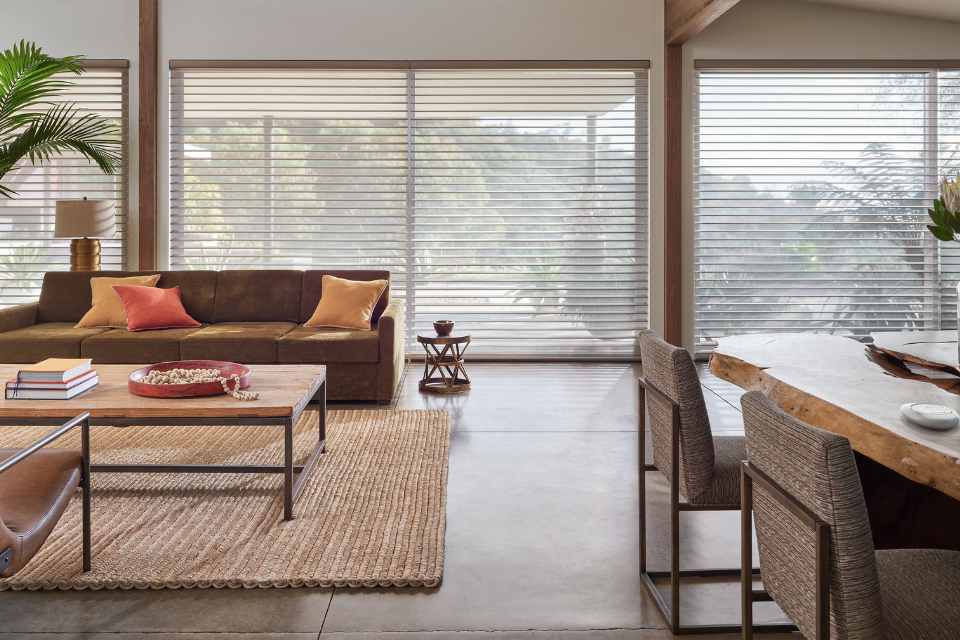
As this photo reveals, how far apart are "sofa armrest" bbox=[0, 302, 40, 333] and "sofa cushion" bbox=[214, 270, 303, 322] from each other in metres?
1.25

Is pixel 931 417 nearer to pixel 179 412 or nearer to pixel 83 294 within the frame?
pixel 179 412

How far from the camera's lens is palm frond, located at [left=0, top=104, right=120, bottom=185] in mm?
5801

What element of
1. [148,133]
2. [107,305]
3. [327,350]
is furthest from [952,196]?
[148,133]

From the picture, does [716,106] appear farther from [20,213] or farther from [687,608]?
[20,213]

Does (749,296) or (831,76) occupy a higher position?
(831,76)

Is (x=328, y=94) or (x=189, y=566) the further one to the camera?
(x=328, y=94)

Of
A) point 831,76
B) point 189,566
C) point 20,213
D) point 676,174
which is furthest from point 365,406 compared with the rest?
point 831,76

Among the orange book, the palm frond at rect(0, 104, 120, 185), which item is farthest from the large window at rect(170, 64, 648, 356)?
the orange book

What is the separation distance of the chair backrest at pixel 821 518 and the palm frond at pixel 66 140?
5.93 metres

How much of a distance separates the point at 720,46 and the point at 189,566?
19.1 feet

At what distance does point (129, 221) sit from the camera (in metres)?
6.60

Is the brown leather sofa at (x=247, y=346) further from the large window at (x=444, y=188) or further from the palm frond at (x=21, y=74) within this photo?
the palm frond at (x=21, y=74)

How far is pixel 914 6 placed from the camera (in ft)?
20.4

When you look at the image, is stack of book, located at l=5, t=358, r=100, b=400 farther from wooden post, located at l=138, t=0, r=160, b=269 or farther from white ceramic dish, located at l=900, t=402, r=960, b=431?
wooden post, located at l=138, t=0, r=160, b=269
